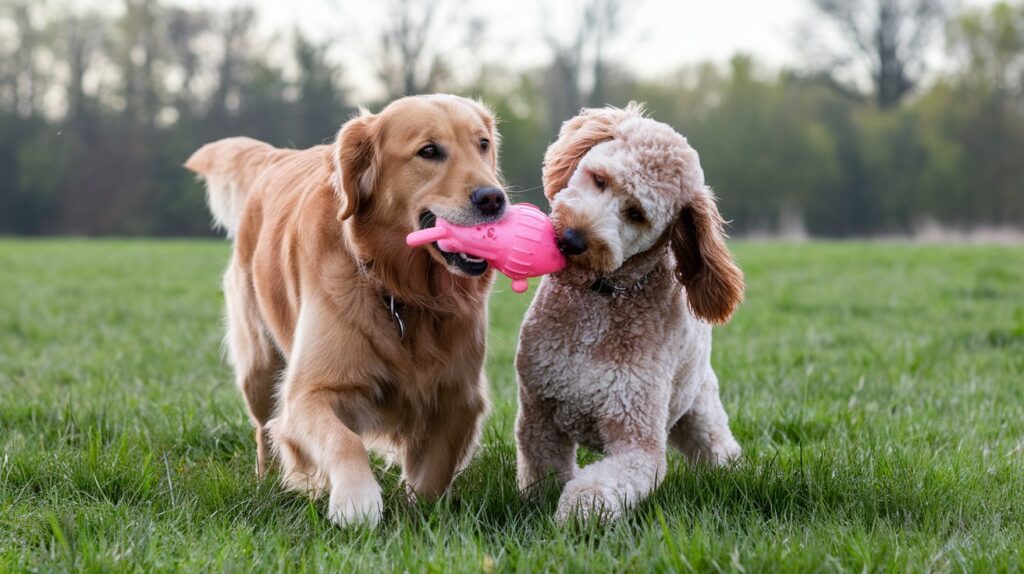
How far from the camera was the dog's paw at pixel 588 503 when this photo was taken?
289cm

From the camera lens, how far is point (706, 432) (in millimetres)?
3793

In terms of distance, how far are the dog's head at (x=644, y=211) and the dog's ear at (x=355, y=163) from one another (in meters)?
0.65

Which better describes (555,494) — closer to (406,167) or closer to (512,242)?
(512,242)

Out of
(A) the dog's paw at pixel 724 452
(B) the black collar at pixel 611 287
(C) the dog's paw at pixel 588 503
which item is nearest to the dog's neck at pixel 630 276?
(B) the black collar at pixel 611 287

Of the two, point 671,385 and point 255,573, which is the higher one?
point 671,385

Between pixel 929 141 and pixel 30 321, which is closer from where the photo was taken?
pixel 30 321

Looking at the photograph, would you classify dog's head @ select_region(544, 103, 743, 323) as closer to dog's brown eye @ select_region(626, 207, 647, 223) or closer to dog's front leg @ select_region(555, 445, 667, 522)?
dog's brown eye @ select_region(626, 207, 647, 223)

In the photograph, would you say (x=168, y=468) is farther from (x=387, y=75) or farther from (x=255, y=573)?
(x=387, y=75)

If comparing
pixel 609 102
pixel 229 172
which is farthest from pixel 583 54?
pixel 229 172

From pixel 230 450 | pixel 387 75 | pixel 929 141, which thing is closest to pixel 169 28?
pixel 387 75

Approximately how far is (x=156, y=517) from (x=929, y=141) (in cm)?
3246

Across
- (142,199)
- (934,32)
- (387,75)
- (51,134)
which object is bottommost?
(142,199)

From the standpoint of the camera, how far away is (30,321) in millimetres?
8164

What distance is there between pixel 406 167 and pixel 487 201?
0.38 m
